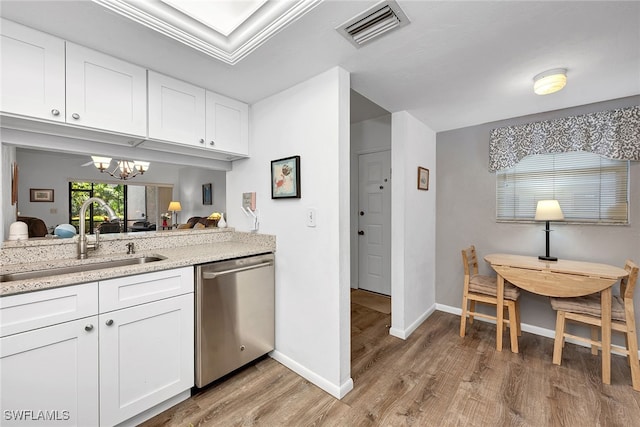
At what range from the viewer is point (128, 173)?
6.67 feet

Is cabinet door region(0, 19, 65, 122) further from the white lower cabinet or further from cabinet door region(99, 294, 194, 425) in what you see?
cabinet door region(99, 294, 194, 425)

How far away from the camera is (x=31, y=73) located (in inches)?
54.6

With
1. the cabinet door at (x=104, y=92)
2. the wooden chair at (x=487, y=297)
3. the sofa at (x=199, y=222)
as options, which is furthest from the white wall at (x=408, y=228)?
the cabinet door at (x=104, y=92)

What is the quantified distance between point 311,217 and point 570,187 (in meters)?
2.50

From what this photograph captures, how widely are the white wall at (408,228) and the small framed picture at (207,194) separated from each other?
5.90ft

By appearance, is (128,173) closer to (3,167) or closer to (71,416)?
(3,167)

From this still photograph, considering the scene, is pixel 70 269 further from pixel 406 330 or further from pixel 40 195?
pixel 406 330

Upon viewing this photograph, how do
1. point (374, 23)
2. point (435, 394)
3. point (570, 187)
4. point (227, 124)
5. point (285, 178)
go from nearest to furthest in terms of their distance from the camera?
point (374, 23) → point (435, 394) → point (285, 178) → point (227, 124) → point (570, 187)

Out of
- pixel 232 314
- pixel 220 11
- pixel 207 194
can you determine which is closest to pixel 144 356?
pixel 232 314

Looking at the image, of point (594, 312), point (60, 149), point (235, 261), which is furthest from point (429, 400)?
point (60, 149)

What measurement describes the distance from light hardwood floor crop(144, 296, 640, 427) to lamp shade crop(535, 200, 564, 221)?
3.83 ft

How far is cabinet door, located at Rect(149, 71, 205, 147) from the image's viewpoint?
1.82 meters

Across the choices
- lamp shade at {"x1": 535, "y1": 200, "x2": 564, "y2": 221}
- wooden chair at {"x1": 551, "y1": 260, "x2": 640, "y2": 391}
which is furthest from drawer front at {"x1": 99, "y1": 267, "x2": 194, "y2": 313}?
lamp shade at {"x1": 535, "y1": 200, "x2": 564, "y2": 221}

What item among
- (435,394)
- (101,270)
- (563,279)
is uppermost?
(101,270)
